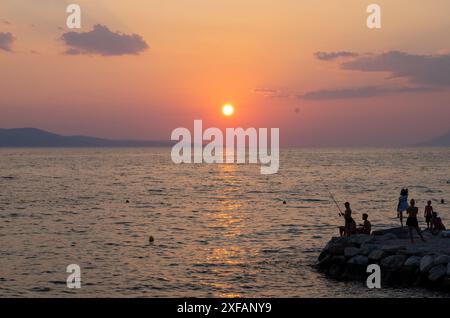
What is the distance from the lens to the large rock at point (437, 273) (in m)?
20.6

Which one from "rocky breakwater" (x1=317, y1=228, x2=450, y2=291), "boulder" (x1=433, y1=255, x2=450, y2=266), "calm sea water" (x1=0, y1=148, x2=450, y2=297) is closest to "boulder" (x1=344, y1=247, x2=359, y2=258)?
"rocky breakwater" (x1=317, y1=228, x2=450, y2=291)

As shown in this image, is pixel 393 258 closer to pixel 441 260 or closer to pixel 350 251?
pixel 441 260

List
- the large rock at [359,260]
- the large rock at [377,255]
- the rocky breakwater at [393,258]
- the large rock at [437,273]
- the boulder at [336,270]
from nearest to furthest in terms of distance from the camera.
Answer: the large rock at [437,273]
the rocky breakwater at [393,258]
the large rock at [377,255]
the large rock at [359,260]
the boulder at [336,270]

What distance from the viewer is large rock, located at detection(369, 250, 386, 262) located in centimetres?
2292

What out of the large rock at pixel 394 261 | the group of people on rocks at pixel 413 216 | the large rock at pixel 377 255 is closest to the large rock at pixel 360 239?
the large rock at pixel 377 255

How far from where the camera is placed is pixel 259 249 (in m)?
30.8

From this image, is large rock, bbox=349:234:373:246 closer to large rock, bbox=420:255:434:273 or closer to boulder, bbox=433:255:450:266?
large rock, bbox=420:255:434:273

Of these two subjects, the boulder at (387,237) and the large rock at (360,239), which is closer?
the large rock at (360,239)

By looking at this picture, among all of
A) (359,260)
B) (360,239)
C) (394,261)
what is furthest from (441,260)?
(360,239)

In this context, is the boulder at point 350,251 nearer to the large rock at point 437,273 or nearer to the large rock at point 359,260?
the large rock at point 359,260

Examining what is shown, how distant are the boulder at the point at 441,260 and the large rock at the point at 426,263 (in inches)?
6.2
